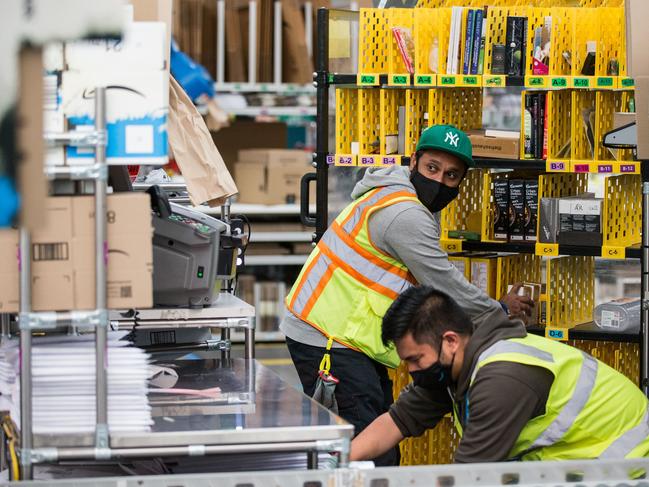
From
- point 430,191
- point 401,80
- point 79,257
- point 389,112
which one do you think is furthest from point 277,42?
point 79,257

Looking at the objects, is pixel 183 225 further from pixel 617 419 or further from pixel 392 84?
pixel 392 84

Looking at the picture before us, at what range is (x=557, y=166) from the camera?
18.6 feet

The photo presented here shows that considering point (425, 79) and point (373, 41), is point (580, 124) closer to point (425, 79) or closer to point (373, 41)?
point (425, 79)

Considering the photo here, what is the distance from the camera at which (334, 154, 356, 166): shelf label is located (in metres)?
6.01

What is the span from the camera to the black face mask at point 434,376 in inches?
140

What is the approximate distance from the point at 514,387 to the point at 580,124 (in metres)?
2.79

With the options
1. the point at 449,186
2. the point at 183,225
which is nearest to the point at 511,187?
the point at 449,186

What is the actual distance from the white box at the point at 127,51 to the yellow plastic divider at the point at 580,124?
3182 mm

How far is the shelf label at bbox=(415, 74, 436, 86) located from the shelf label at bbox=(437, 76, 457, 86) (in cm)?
3

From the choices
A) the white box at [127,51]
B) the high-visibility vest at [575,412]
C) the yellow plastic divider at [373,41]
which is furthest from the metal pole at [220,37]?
the white box at [127,51]

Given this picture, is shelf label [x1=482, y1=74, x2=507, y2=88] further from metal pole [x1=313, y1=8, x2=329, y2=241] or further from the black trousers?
the black trousers

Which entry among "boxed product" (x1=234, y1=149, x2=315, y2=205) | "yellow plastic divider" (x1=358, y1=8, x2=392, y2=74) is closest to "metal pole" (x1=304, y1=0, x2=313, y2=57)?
"boxed product" (x1=234, y1=149, x2=315, y2=205)

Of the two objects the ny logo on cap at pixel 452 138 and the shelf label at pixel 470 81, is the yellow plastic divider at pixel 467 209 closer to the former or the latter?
the shelf label at pixel 470 81

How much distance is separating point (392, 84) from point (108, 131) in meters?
3.01
